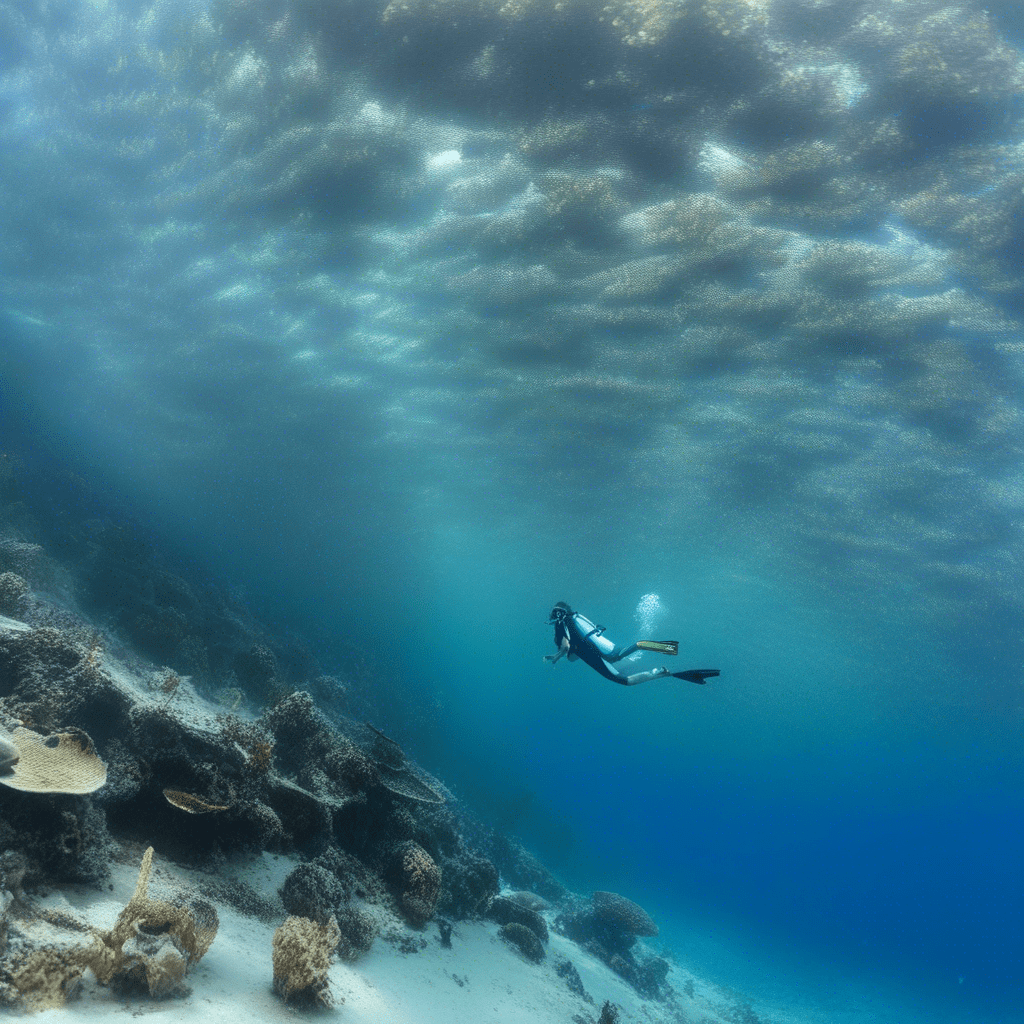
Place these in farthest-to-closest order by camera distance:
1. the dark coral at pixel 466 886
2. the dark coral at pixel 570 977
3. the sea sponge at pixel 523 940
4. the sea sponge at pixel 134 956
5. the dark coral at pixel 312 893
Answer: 1. the dark coral at pixel 570 977
2. the sea sponge at pixel 523 940
3. the dark coral at pixel 466 886
4. the dark coral at pixel 312 893
5. the sea sponge at pixel 134 956

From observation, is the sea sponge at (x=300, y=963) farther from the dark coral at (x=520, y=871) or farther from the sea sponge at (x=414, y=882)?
the dark coral at (x=520, y=871)

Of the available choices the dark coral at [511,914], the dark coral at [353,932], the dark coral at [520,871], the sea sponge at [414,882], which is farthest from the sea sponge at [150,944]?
the dark coral at [520,871]

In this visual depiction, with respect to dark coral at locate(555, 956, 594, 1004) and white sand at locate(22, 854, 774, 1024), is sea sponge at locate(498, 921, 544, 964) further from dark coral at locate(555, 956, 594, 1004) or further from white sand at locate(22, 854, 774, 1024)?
dark coral at locate(555, 956, 594, 1004)

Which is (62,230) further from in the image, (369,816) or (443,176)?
(369,816)

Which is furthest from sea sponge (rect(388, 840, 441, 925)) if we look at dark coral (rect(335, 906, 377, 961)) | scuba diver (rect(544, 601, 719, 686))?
scuba diver (rect(544, 601, 719, 686))

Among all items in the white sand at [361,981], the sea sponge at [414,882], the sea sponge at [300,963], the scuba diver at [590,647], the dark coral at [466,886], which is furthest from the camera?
the dark coral at [466,886]

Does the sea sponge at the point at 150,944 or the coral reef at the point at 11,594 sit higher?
the coral reef at the point at 11,594
